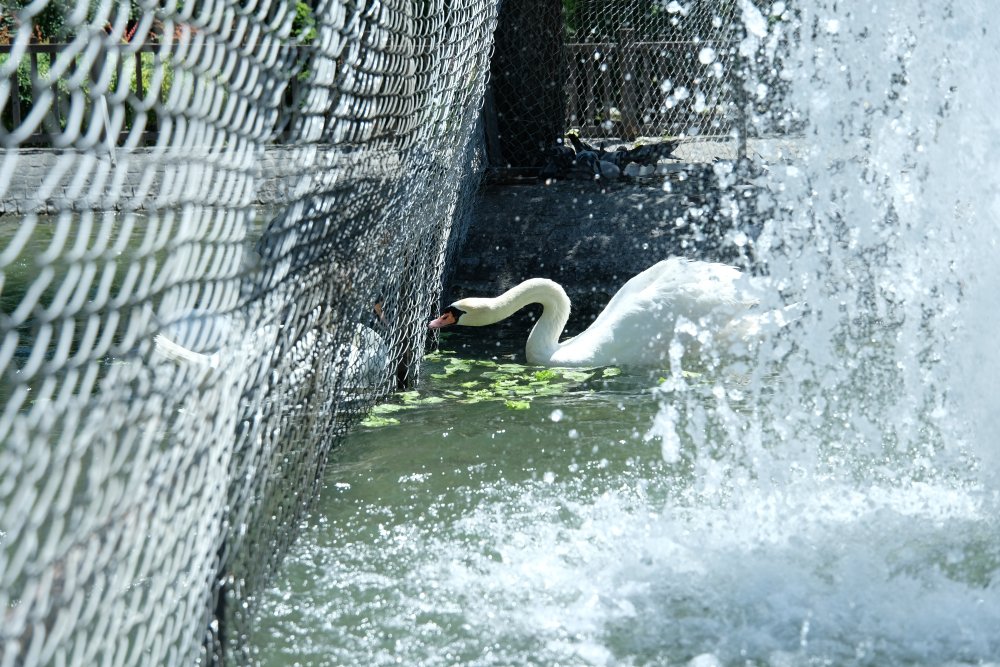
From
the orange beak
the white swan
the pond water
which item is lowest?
the pond water

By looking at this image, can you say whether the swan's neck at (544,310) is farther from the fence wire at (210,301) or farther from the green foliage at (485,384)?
the fence wire at (210,301)

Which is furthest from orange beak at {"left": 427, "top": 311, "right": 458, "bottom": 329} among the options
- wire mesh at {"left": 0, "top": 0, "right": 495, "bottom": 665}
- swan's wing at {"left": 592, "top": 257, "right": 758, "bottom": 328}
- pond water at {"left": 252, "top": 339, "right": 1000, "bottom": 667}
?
pond water at {"left": 252, "top": 339, "right": 1000, "bottom": 667}

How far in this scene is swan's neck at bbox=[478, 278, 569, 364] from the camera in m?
6.88

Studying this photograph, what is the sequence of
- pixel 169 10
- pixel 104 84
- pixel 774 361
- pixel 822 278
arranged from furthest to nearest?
pixel 822 278 < pixel 774 361 < pixel 169 10 < pixel 104 84

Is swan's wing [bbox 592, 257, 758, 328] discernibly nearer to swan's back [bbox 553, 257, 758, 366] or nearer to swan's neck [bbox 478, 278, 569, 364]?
swan's back [bbox 553, 257, 758, 366]

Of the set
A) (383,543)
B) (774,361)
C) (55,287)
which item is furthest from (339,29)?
(55,287)

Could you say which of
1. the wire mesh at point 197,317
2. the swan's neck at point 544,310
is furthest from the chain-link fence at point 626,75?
the wire mesh at point 197,317

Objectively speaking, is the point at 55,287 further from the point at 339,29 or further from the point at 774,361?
the point at 339,29

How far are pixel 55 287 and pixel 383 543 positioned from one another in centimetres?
619

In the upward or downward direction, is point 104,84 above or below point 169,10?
below

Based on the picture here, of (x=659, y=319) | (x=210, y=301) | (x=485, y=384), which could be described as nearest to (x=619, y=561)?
(x=210, y=301)

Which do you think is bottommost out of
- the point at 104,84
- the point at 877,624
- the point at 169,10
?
the point at 877,624

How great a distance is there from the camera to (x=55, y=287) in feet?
30.1

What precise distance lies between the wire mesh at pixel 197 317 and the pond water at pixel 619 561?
0.26 m
